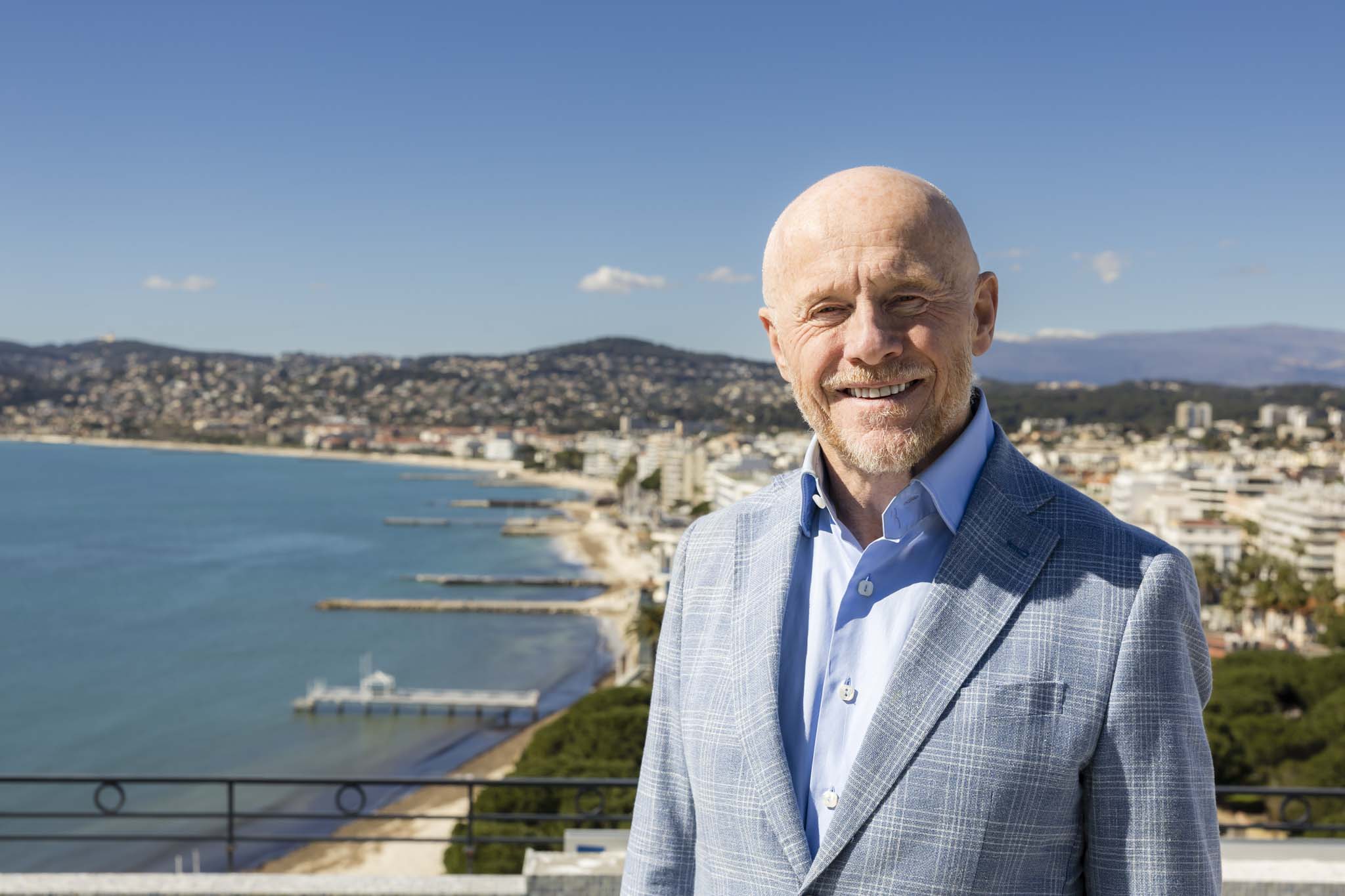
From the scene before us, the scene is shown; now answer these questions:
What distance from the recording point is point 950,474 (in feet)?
3.58

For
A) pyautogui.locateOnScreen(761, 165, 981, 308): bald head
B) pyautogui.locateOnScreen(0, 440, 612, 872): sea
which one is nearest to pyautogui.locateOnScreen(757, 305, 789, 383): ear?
pyautogui.locateOnScreen(761, 165, 981, 308): bald head

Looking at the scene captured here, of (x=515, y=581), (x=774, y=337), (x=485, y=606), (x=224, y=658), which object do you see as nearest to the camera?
(x=774, y=337)

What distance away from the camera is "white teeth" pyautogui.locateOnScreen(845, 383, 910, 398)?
3.51 feet

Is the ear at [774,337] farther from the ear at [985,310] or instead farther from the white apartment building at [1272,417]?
the white apartment building at [1272,417]

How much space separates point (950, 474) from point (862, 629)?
0.18 meters

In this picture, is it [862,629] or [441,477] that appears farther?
[441,477]

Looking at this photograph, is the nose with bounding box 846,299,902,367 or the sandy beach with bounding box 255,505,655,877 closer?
the nose with bounding box 846,299,902,367

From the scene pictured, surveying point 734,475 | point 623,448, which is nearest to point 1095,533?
point 734,475

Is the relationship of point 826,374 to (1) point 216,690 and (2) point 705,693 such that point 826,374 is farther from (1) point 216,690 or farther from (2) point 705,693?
(1) point 216,690

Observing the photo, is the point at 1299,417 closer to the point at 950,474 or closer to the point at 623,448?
the point at 623,448

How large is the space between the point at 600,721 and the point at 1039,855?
16565mm

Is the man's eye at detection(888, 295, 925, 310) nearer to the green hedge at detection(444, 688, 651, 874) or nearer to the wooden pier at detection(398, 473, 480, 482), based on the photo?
the green hedge at detection(444, 688, 651, 874)

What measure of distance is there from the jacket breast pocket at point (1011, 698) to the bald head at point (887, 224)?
38 centimetres

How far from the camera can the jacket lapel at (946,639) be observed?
100 cm
